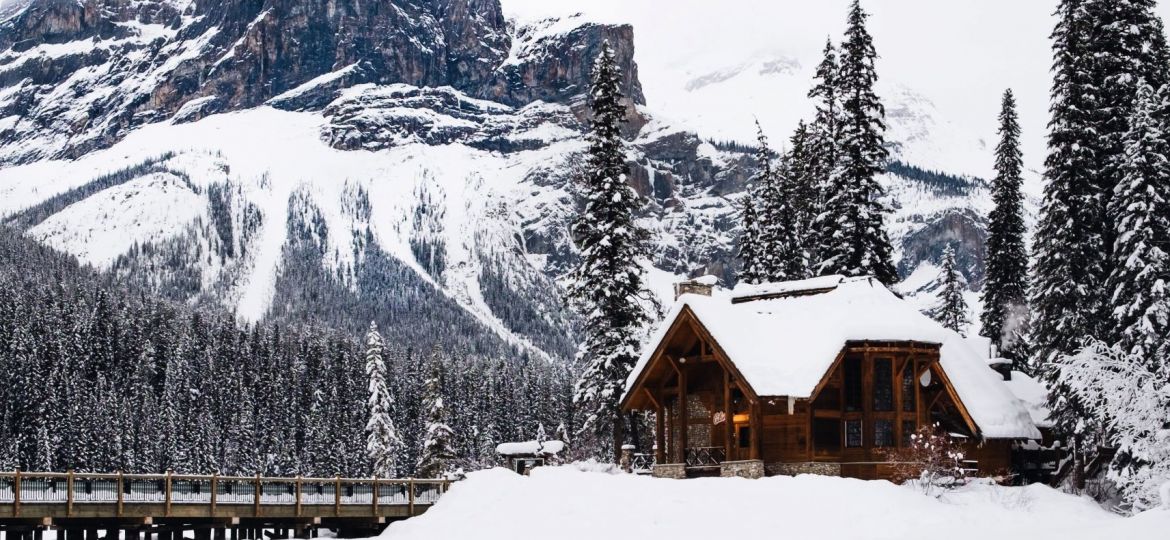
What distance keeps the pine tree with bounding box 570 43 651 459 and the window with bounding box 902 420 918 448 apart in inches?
442

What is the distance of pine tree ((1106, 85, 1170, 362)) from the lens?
37.0 meters

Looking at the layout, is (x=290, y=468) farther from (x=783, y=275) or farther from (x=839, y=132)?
(x=839, y=132)

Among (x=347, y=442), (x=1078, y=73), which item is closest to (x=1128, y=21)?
(x=1078, y=73)

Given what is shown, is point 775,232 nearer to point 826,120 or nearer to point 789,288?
point 826,120

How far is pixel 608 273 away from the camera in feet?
158

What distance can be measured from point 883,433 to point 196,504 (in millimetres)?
21481

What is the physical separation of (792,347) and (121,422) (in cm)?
7453

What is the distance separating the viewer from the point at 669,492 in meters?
33.9

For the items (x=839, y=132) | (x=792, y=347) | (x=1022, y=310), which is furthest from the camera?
(x=1022, y=310)

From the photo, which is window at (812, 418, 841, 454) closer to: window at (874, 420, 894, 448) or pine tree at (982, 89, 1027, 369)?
window at (874, 420, 894, 448)

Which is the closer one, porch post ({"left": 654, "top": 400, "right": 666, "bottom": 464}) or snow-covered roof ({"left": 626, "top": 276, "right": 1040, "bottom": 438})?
snow-covered roof ({"left": 626, "top": 276, "right": 1040, "bottom": 438})

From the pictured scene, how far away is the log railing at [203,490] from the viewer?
1490 inches

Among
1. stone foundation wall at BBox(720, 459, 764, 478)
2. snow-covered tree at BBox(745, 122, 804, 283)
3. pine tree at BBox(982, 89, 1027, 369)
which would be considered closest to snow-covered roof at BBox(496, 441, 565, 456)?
stone foundation wall at BBox(720, 459, 764, 478)

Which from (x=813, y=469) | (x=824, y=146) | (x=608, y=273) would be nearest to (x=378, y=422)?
(x=608, y=273)
